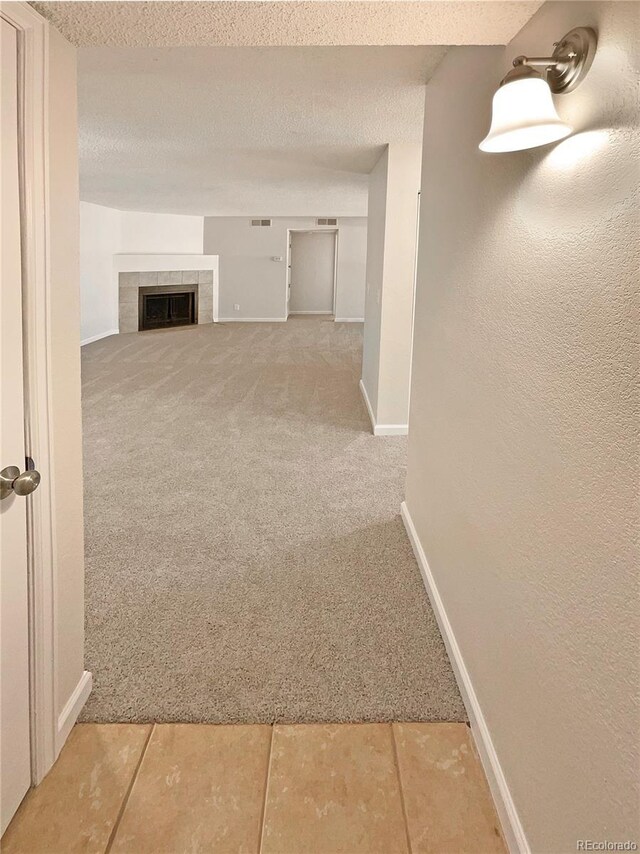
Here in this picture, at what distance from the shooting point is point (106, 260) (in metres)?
10.2

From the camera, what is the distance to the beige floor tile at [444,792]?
60.7 inches

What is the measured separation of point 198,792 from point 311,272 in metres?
14.3

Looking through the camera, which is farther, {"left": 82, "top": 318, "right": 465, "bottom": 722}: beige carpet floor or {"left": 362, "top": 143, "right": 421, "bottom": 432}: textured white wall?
{"left": 362, "top": 143, "right": 421, "bottom": 432}: textured white wall

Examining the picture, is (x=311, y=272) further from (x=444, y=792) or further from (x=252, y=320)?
(x=444, y=792)

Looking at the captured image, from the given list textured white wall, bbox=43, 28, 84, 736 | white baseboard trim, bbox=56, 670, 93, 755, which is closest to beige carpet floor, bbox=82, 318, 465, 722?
white baseboard trim, bbox=56, 670, 93, 755

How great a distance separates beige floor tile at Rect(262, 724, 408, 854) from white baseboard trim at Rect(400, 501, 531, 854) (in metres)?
0.24

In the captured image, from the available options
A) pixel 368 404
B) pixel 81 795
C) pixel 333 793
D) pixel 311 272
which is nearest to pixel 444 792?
pixel 333 793

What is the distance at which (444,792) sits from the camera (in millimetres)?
1690

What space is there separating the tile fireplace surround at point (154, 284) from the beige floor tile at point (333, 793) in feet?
32.3

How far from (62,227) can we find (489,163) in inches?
47.4

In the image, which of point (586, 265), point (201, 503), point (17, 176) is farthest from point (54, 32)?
point (201, 503)

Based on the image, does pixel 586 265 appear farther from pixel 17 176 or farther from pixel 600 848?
pixel 17 176

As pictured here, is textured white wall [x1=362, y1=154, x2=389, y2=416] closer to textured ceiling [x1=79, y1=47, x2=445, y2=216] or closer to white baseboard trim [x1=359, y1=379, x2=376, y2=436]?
white baseboard trim [x1=359, y1=379, x2=376, y2=436]

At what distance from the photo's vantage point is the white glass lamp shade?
1.21 meters
